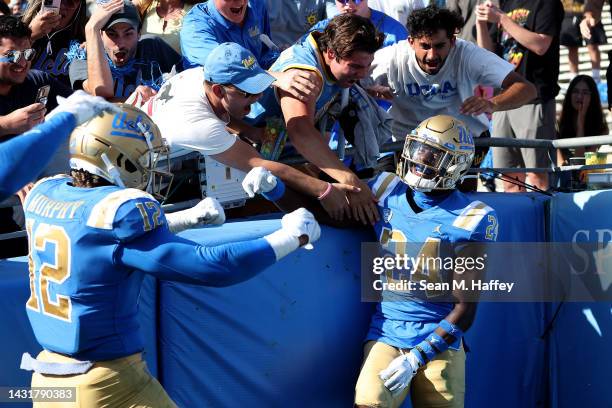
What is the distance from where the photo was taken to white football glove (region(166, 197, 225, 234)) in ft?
13.0

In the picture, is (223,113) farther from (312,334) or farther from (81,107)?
(81,107)

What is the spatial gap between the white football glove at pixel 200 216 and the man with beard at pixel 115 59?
75.0 inches

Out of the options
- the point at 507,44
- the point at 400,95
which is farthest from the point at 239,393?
the point at 507,44

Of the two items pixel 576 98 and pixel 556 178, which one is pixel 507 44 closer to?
pixel 576 98

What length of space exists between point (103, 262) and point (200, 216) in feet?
2.12

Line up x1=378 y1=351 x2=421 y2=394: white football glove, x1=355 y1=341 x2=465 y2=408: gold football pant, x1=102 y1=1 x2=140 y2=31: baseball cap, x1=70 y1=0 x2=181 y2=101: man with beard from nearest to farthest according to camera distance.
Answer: x1=378 y1=351 x2=421 y2=394: white football glove
x1=355 y1=341 x2=465 y2=408: gold football pant
x1=70 y1=0 x2=181 y2=101: man with beard
x1=102 y1=1 x2=140 y2=31: baseball cap

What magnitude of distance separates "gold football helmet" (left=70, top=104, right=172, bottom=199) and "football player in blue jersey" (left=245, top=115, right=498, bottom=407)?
130 centimetres

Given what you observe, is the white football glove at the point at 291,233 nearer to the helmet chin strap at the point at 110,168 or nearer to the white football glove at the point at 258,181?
the helmet chin strap at the point at 110,168

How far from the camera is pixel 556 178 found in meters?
6.30

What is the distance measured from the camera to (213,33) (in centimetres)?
589

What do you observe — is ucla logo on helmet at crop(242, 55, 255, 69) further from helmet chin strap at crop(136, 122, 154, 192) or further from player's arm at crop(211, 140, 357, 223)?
helmet chin strap at crop(136, 122, 154, 192)

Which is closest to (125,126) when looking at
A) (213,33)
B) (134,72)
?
(213,33)

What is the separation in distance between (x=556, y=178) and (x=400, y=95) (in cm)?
116

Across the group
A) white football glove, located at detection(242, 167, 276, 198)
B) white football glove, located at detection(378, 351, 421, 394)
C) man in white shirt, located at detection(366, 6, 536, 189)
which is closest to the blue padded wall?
man in white shirt, located at detection(366, 6, 536, 189)
